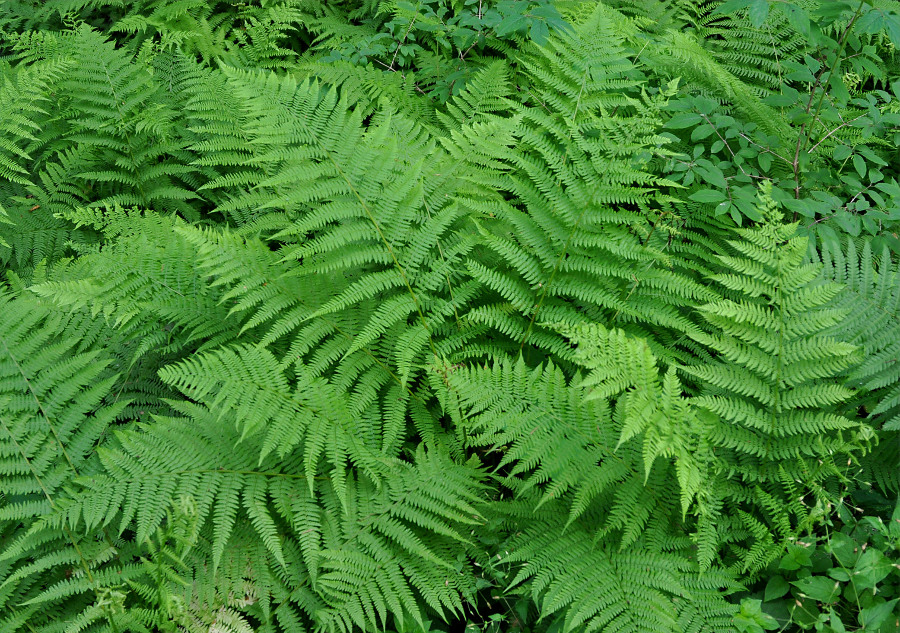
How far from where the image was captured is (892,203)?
2.97 m

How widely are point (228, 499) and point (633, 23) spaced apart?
327cm

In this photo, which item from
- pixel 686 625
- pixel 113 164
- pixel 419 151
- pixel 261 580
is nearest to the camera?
pixel 686 625

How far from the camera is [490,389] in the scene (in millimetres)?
2260

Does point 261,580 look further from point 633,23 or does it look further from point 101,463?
point 633,23

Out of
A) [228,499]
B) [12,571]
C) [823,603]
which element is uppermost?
[823,603]

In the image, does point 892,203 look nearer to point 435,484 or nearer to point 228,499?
point 435,484

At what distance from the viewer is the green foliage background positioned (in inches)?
84.3

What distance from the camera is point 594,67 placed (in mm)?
2814

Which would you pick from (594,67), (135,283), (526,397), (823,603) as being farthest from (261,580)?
(594,67)

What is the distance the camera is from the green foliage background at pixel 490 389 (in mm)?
2141

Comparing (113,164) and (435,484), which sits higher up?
(113,164)

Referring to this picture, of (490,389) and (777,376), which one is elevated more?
(777,376)

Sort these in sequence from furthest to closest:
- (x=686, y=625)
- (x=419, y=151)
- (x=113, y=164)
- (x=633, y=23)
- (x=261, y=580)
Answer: (x=113, y=164) → (x=633, y=23) → (x=419, y=151) → (x=261, y=580) → (x=686, y=625)

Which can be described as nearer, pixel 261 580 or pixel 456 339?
pixel 261 580
